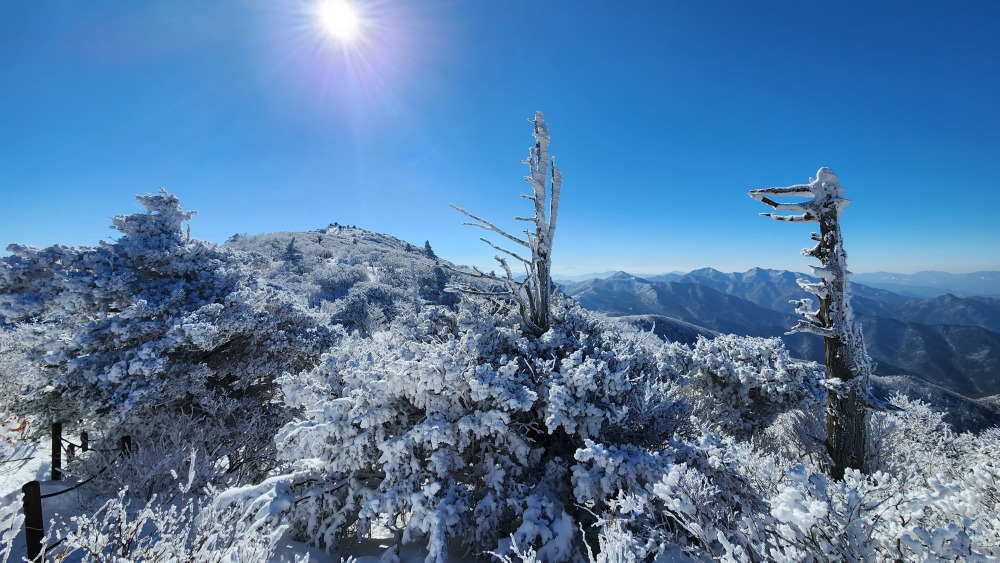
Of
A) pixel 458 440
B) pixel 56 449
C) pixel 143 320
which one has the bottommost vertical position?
pixel 56 449

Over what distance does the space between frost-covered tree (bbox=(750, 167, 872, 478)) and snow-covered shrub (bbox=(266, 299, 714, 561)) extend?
2084 millimetres

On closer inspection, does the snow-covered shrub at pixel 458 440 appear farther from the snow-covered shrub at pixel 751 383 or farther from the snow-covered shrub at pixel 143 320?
the snow-covered shrub at pixel 751 383

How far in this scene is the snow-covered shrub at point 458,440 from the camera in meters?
4.63

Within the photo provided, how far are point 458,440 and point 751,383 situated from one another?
8.39 m

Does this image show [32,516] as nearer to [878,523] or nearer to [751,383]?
[878,523]

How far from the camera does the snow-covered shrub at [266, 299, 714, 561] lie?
463cm

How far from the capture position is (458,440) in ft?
16.9

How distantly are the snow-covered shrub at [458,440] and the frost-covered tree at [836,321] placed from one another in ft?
6.84

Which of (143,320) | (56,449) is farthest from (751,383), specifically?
(56,449)

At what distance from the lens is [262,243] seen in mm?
86000

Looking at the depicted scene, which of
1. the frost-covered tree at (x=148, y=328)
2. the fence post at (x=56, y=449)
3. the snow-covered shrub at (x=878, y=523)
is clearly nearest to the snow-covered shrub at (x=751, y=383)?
the snow-covered shrub at (x=878, y=523)

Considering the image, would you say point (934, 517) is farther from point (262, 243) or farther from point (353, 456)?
point (262, 243)

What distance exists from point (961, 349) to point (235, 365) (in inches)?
8304

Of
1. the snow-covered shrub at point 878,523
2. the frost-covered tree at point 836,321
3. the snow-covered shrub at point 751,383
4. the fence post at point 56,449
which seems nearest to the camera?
the snow-covered shrub at point 878,523
